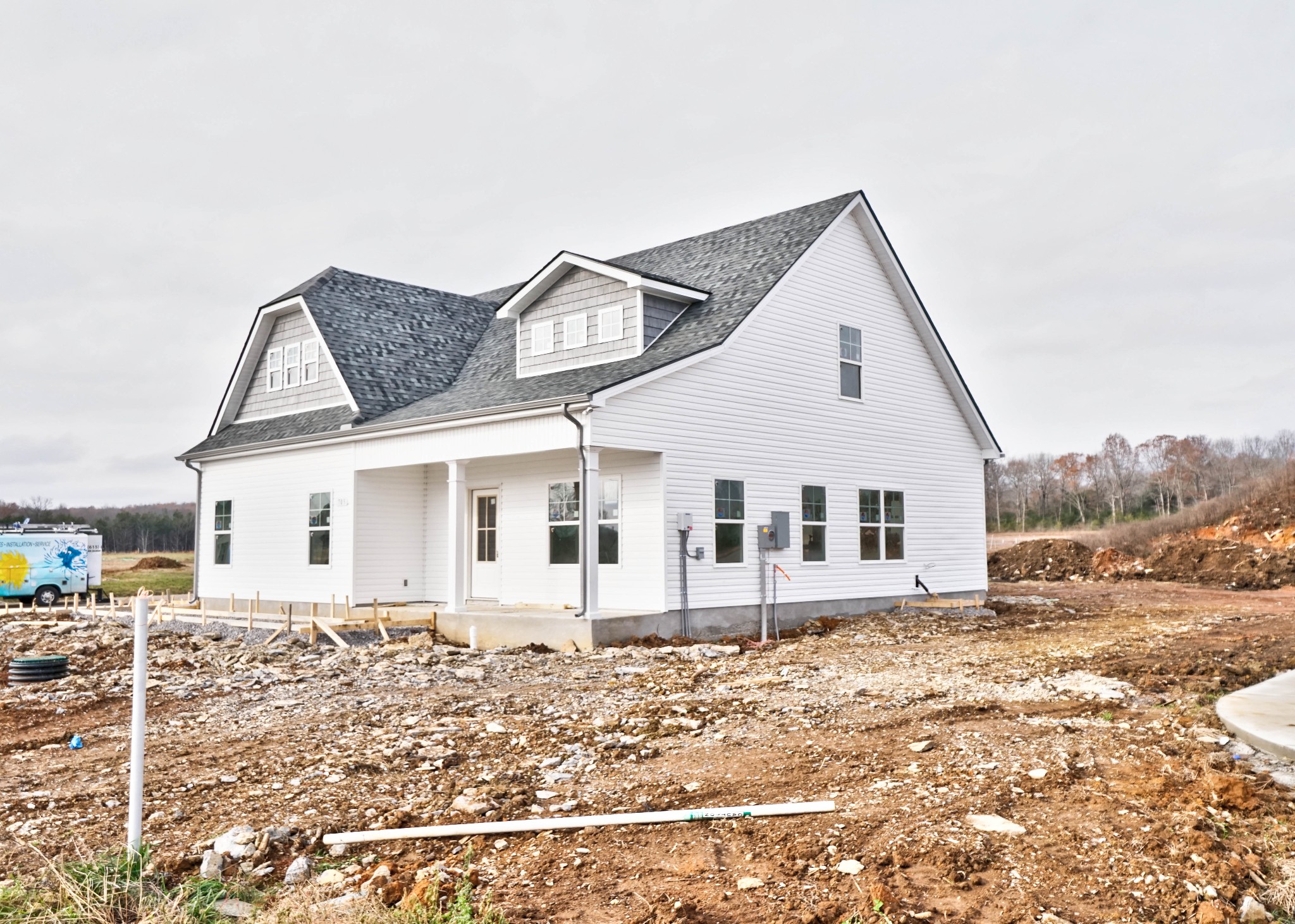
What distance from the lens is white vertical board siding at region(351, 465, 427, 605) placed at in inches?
738

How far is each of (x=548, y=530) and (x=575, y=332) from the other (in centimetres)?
365

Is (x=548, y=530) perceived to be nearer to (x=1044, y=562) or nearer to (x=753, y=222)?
(x=753, y=222)

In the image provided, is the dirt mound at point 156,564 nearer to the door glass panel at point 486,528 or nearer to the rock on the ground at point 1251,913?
the door glass panel at point 486,528

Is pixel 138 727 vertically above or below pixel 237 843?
above

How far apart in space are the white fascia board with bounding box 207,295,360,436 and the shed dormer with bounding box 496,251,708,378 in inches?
167

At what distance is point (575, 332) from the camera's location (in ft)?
58.5

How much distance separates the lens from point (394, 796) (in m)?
6.77

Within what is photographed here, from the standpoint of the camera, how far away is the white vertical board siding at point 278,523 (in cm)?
1900

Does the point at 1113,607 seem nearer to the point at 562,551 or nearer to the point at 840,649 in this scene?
the point at 840,649

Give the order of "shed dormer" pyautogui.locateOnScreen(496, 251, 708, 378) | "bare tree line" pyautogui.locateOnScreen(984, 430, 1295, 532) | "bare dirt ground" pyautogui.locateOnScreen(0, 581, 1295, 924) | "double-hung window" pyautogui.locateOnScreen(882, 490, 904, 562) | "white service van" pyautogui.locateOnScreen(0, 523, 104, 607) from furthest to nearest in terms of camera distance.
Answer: "bare tree line" pyautogui.locateOnScreen(984, 430, 1295, 532)
"white service van" pyautogui.locateOnScreen(0, 523, 104, 607)
"double-hung window" pyautogui.locateOnScreen(882, 490, 904, 562)
"shed dormer" pyautogui.locateOnScreen(496, 251, 708, 378)
"bare dirt ground" pyautogui.locateOnScreen(0, 581, 1295, 924)

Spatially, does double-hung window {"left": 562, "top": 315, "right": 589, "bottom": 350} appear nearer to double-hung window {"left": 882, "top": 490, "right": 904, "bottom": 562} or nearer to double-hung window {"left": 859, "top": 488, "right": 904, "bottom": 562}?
double-hung window {"left": 859, "top": 488, "right": 904, "bottom": 562}

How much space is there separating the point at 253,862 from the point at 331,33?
1356 cm

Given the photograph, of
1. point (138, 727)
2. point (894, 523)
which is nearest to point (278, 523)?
point (894, 523)

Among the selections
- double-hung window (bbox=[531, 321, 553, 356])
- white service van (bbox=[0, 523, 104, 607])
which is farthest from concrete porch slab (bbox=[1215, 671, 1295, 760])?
white service van (bbox=[0, 523, 104, 607])
